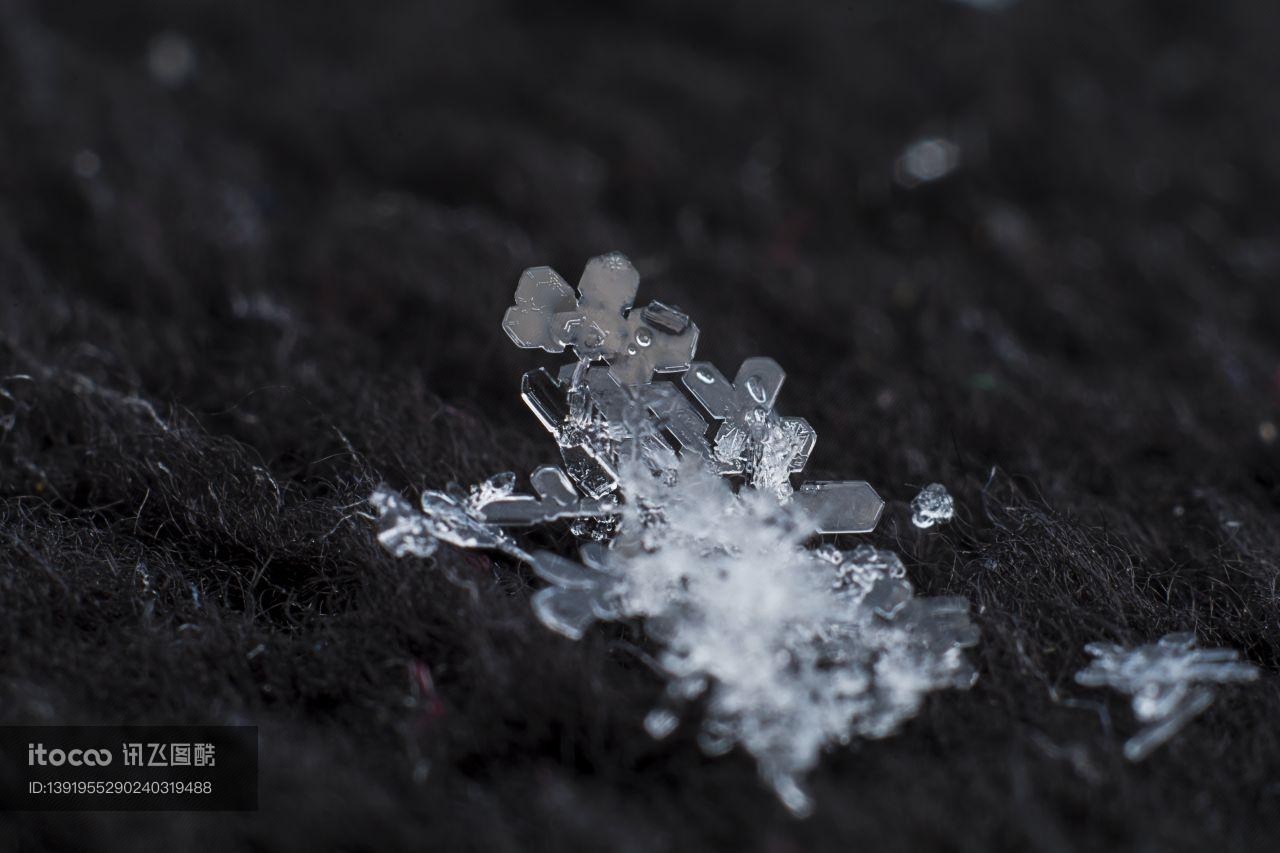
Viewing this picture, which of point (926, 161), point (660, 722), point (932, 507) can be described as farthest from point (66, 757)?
point (926, 161)

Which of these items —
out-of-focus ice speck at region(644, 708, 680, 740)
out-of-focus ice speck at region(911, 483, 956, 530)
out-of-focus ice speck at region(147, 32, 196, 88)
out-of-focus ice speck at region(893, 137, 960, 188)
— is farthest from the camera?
out-of-focus ice speck at region(147, 32, 196, 88)

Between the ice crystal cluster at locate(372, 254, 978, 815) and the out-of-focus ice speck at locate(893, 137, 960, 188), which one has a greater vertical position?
the out-of-focus ice speck at locate(893, 137, 960, 188)

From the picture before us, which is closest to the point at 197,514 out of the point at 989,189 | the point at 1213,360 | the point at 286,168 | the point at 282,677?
the point at 282,677

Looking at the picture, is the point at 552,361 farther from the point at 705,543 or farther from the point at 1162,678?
the point at 1162,678

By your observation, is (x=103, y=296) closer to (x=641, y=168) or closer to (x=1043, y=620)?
(x=641, y=168)

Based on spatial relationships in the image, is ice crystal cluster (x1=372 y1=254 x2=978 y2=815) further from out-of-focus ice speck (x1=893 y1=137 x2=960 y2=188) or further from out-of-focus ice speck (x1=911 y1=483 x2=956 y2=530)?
out-of-focus ice speck (x1=893 y1=137 x2=960 y2=188)

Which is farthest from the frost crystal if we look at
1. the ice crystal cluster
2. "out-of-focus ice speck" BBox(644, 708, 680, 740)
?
"out-of-focus ice speck" BBox(644, 708, 680, 740)
